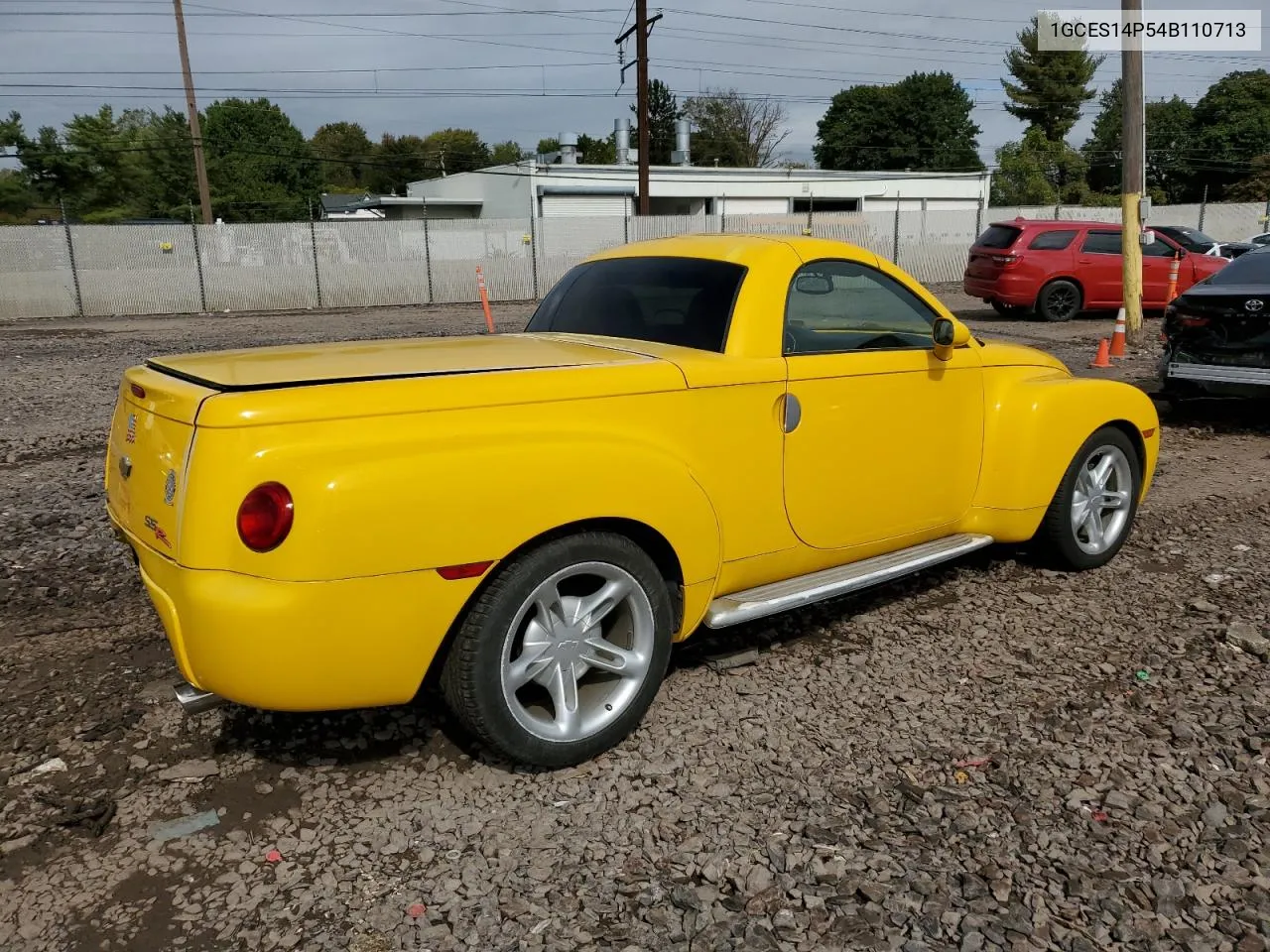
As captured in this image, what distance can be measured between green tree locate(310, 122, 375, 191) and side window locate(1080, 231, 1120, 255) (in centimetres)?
8869

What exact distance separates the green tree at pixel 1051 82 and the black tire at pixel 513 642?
79.3m

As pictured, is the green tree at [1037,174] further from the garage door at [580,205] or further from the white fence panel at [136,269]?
the white fence panel at [136,269]

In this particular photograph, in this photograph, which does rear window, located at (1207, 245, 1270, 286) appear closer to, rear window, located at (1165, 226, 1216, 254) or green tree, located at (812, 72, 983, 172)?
rear window, located at (1165, 226, 1216, 254)

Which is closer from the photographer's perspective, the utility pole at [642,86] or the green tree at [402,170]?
the utility pole at [642,86]

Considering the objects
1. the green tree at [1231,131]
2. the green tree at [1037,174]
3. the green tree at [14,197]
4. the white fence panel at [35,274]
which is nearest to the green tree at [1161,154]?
the green tree at [1231,131]

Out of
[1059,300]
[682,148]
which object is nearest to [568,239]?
[1059,300]

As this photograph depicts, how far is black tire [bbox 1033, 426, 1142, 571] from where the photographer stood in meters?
4.48

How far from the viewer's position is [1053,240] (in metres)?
16.8

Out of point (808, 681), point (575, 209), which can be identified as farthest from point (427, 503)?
point (575, 209)

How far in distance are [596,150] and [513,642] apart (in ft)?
288

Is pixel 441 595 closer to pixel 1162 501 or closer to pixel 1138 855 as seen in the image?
pixel 1138 855

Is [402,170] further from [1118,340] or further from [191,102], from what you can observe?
[1118,340]

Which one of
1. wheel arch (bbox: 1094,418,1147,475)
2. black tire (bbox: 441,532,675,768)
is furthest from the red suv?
black tire (bbox: 441,532,675,768)

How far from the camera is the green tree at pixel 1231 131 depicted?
217 feet
